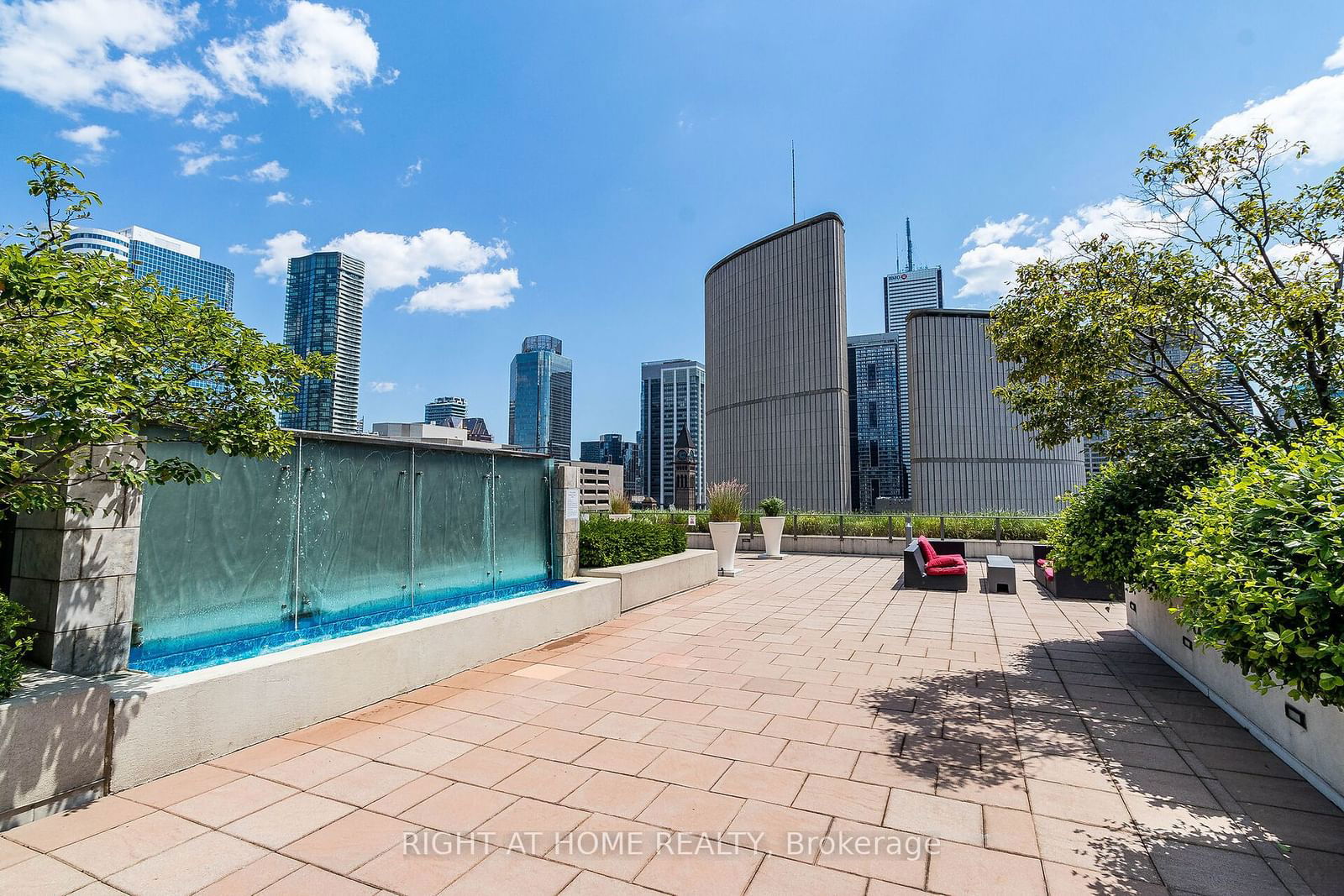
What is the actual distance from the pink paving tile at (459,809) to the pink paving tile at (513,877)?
0.32 metres

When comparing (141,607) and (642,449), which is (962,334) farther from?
(642,449)

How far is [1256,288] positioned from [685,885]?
627 centimetres

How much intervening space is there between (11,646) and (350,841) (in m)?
2.20

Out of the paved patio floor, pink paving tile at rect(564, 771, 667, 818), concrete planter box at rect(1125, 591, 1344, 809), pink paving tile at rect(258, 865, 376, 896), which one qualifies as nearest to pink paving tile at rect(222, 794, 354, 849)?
the paved patio floor

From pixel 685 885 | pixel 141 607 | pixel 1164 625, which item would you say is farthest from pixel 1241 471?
pixel 141 607

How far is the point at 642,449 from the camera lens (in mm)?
175250

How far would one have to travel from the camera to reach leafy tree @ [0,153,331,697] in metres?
2.46

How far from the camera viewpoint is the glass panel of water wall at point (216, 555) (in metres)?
4.29

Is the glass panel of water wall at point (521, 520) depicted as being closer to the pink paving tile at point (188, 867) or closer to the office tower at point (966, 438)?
the pink paving tile at point (188, 867)

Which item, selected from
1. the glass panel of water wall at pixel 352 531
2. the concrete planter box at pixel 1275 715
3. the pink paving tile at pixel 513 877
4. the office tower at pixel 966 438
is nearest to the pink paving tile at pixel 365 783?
the pink paving tile at pixel 513 877

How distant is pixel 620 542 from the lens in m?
8.85

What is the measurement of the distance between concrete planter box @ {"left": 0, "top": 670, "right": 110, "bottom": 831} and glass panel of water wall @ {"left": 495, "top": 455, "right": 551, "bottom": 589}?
4522 millimetres

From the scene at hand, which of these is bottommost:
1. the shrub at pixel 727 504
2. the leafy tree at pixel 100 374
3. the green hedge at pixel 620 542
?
the green hedge at pixel 620 542

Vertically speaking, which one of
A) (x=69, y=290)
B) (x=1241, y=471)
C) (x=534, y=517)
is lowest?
(x=534, y=517)
